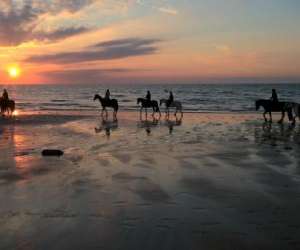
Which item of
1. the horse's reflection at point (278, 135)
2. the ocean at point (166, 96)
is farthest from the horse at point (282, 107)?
the ocean at point (166, 96)

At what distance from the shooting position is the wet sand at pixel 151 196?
6.14 m

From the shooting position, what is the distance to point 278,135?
63.9ft

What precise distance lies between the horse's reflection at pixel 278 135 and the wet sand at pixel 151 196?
3.98 ft

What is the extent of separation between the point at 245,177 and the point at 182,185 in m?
1.78

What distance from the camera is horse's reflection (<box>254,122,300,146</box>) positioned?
679 inches

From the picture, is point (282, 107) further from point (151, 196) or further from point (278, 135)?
point (151, 196)

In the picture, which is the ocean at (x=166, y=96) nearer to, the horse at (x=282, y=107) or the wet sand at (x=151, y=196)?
the horse at (x=282, y=107)

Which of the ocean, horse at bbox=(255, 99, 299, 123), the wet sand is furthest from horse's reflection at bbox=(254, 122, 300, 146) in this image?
the ocean

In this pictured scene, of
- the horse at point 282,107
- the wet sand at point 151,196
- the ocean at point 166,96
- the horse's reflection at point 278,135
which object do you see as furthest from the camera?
the ocean at point 166,96

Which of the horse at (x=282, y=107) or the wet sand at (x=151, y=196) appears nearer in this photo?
the wet sand at (x=151, y=196)

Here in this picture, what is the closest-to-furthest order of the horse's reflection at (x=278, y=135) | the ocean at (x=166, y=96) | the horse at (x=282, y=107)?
1. the horse's reflection at (x=278, y=135)
2. the horse at (x=282, y=107)
3. the ocean at (x=166, y=96)

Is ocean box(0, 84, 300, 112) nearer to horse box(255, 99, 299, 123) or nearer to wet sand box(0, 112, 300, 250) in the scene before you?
horse box(255, 99, 299, 123)

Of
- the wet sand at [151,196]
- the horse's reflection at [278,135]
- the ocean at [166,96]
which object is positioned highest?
the ocean at [166,96]

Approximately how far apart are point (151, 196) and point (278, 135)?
12549 mm
